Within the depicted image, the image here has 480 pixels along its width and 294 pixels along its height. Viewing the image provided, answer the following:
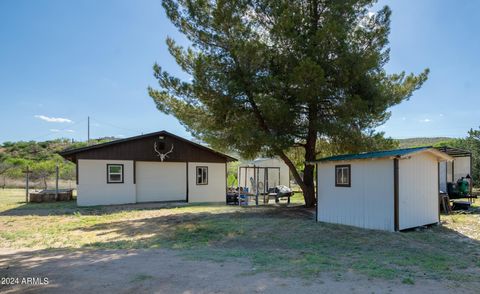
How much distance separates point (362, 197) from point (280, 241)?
10.5ft

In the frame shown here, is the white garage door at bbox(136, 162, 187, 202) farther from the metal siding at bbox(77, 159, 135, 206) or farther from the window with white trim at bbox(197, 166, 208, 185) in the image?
the window with white trim at bbox(197, 166, 208, 185)

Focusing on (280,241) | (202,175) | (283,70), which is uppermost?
(283,70)

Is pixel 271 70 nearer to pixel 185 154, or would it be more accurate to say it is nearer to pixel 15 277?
pixel 185 154

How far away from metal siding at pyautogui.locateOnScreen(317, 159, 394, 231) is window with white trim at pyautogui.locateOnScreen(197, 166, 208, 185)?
10.4m

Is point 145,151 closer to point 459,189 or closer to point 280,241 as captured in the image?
point 280,241

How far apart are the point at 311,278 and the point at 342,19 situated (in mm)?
10484

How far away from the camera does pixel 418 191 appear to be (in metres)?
10.4

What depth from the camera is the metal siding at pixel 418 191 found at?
32.1 ft

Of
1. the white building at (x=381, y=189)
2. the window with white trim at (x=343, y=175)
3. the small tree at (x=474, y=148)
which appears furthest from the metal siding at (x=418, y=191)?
the small tree at (x=474, y=148)

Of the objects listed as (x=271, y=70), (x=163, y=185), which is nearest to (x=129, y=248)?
(x=271, y=70)

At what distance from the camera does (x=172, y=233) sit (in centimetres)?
960

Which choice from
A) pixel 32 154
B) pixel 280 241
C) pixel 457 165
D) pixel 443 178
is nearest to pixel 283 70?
pixel 280 241

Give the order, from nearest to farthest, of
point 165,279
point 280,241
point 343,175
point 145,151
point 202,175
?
point 165,279 → point 280,241 → point 343,175 → point 145,151 → point 202,175

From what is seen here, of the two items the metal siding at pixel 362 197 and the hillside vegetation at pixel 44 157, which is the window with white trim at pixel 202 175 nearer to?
the hillside vegetation at pixel 44 157
